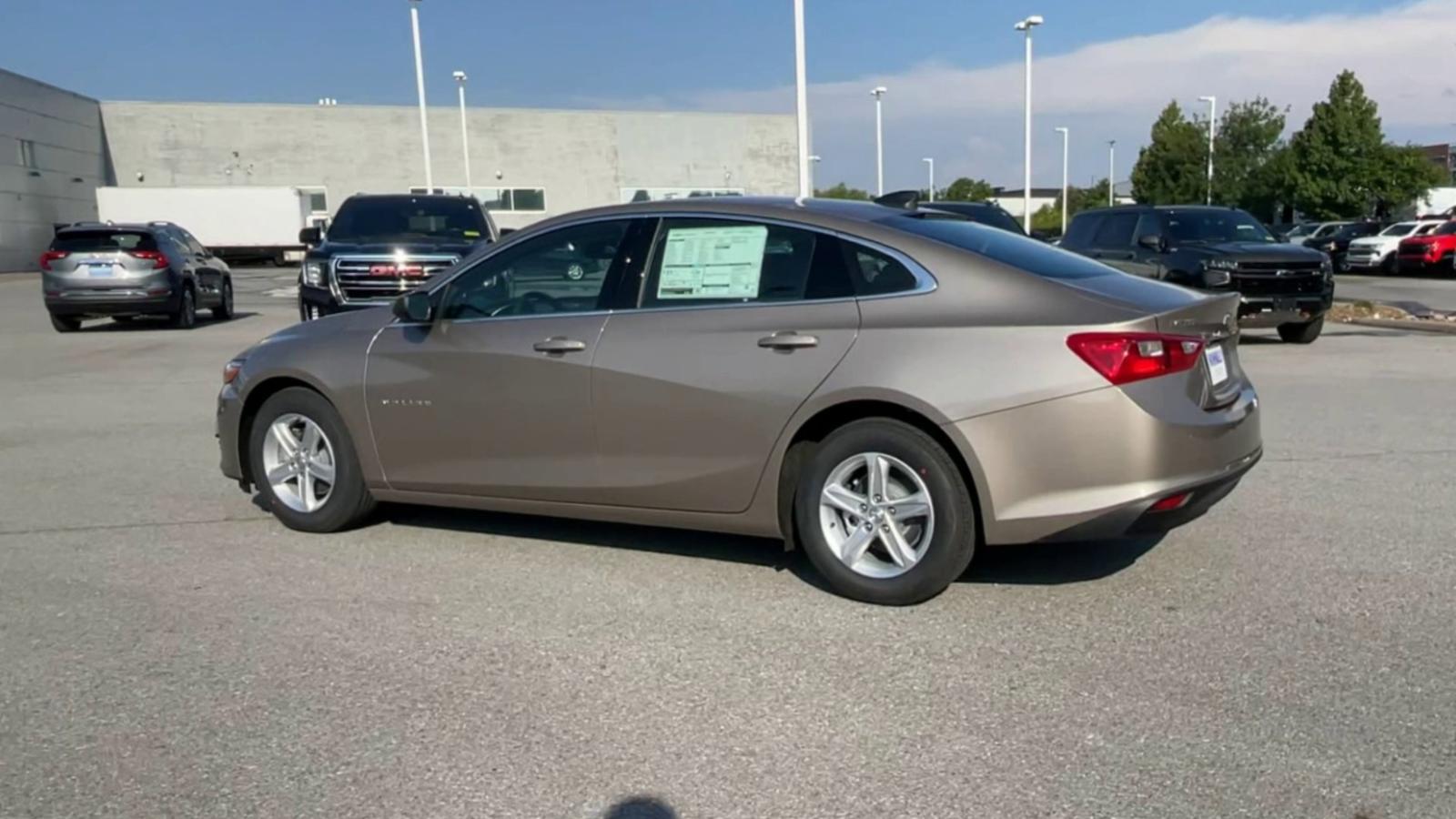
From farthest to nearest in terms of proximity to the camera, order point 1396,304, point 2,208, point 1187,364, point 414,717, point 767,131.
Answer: point 767,131
point 2,208
point 1396,304
point 1187,364
point 414,717

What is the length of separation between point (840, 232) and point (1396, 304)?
65.9 feet

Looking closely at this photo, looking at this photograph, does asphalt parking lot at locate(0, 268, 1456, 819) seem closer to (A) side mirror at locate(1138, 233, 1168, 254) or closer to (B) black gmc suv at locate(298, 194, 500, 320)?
(B) black gmc suv at locate(298, 194, 500, 320)

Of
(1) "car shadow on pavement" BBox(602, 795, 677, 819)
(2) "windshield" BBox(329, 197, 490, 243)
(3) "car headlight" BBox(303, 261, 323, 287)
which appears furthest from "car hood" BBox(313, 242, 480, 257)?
(1) "car shadow on pavement" BBox(602, 795, 677, 819)

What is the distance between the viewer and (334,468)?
6160 millimetres

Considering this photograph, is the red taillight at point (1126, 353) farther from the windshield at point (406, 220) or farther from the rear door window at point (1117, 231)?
the rear door window at point (1117, 231)

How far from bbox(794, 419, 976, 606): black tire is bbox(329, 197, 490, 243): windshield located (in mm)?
9684

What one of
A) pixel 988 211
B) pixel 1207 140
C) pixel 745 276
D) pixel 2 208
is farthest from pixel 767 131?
pixel 745 276

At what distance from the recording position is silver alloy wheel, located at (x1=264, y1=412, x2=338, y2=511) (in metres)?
6.21

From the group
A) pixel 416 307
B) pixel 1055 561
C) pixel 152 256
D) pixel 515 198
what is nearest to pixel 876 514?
pixel 1055 561

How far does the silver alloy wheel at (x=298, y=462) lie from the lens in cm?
621

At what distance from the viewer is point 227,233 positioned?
46750 mm

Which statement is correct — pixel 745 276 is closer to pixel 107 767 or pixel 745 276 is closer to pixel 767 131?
pixel 107 767

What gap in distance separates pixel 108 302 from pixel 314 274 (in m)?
7.65

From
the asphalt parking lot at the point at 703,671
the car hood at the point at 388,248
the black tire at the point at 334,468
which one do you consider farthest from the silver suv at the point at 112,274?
the black tire at the point at 334,468
